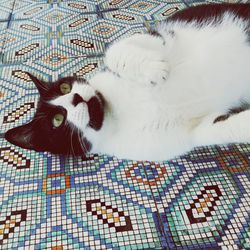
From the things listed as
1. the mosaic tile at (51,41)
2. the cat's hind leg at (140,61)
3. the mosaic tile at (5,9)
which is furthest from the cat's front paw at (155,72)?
the mosaic tile at (5,9)

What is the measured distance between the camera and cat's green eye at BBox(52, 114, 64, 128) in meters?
0.98

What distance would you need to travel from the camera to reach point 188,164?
1045 mm

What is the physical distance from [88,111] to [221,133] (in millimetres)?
434

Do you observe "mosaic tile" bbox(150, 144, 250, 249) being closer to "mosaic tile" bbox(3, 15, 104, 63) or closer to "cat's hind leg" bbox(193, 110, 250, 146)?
"cat's hind leg" bbox(193, 110, 250, 146)

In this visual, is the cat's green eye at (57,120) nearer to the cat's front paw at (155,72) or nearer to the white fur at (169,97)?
the white fur at (169,97)

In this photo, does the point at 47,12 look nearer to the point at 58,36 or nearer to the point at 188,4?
the point at 58,36

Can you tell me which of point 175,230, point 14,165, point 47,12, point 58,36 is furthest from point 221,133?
point 47,12

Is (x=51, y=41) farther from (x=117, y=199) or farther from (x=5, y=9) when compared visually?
(x=117, y=199)

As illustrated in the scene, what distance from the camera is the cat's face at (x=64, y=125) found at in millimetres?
973

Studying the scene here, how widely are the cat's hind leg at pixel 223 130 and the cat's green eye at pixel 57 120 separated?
45 cm

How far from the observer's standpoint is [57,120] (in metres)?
1.00

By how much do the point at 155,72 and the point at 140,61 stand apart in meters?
0.06

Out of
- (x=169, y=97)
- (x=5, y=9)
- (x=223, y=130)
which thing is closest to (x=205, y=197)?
(x=223, y=130)

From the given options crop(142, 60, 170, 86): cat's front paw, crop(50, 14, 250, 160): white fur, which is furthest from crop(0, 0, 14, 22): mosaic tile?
crop(142, 60, 170, 86): cat's front paw
